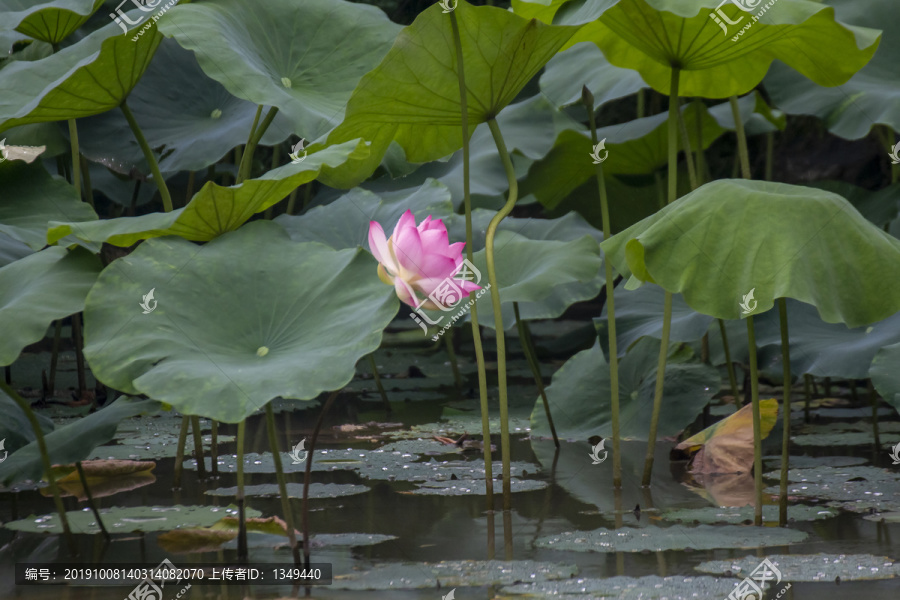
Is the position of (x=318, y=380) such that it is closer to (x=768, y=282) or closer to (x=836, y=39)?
(x=768, y=282)

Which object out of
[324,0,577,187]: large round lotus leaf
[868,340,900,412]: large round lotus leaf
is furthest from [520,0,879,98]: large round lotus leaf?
[868,340,900,412]: large round lotus leaf

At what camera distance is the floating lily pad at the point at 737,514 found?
1760mm

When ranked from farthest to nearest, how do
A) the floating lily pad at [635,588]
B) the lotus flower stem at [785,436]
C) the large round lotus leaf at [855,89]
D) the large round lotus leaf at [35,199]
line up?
1. the large round lotus leaf at [855,89]
2. the large round lotus leaf at [35,199]
3. the lotus flower stem at [785,436]
4. the floating lily pad at [635,588]

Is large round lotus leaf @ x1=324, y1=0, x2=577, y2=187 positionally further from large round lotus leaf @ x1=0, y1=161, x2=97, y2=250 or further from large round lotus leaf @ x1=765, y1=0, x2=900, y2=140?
large round lotus leaf @ x1=765, y1=0, x2=900, y2=140

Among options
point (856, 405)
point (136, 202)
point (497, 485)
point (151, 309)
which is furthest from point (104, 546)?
point (856, 405)

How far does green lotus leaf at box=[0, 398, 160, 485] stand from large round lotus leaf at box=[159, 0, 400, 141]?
74 cm

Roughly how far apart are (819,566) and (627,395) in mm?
1205

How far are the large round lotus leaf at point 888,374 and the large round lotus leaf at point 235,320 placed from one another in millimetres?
1158

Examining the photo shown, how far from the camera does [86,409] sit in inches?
118

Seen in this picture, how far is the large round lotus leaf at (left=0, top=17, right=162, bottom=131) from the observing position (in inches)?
73.2

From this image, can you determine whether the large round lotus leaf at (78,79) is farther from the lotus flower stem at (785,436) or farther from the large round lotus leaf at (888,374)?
the large round lotus leaf at (888,374)

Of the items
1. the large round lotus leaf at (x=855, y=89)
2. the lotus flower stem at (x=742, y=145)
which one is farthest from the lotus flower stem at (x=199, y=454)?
the large round lotus leaf at (x=855, y=89)

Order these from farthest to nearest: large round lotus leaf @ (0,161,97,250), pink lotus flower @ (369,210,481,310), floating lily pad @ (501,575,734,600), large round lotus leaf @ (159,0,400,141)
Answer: large round lotus leaf @ (0,161,97,250), large round lotus leaf @ (159,0,400,141), pink lotus flower @ (369,210,481,310), floating lily pad @ (501,575,734,600)

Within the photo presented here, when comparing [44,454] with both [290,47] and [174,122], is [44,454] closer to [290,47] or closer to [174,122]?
[290,47]
